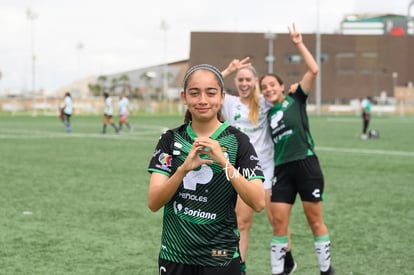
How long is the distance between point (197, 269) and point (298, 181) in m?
2.74

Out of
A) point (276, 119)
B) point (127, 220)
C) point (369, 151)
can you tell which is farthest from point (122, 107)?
point (276, 119)

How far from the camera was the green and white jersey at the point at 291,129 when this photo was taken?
5797 mm

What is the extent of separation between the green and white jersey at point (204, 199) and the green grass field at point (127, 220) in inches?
118

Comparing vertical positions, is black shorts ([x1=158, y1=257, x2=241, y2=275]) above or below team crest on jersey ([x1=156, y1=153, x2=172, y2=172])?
below

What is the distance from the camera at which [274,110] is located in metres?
5.94

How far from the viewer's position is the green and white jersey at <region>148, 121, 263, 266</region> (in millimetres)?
3188

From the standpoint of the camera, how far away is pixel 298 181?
580 centimetres

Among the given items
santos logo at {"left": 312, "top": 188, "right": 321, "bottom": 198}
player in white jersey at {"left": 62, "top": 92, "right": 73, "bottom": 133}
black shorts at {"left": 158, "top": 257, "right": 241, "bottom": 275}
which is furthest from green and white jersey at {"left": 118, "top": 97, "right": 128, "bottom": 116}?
black shorts at {"left": 158, "top": 257, "right": 241, "bottom": 275}

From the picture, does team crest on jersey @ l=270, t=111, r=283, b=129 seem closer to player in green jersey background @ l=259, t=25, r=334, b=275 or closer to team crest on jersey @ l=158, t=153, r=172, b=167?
player in green jersey background @ l=259, t=25, r=334, b=275

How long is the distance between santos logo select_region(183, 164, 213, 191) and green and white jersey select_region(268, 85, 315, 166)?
107 inches

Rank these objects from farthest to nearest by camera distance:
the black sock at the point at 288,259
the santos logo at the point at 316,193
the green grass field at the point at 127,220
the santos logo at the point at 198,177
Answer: the green grass field at the point at 127,220 → the black sock at the point at 288,259 → the santos logo at the point at 316,193 → the santos logo at the point at 198,177

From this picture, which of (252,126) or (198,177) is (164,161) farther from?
(252,126)

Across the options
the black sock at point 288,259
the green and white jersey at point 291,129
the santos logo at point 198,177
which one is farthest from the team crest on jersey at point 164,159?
the black sock at point 288,259

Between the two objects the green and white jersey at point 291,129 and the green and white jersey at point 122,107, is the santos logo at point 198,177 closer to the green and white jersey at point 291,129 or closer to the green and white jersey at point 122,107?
the green and white jersey at point 291,129
